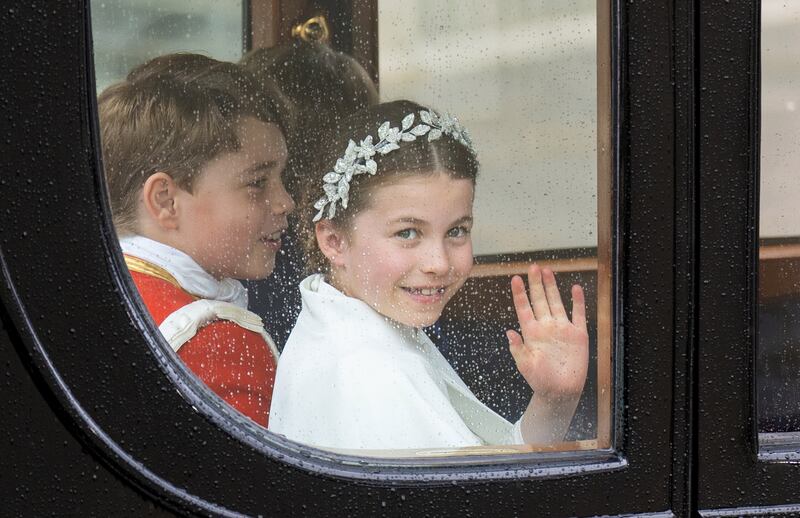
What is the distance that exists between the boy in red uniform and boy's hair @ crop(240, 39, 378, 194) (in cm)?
2

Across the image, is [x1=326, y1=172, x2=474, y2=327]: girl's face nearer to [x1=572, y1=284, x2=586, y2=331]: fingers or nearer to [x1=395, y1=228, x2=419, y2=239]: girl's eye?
[x1=395, y1=228, x2=419, y2=239]: girl's eye

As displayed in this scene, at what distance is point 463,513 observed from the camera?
1111 mm

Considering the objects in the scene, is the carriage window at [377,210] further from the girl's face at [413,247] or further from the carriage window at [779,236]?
the carriage window at [779,236]

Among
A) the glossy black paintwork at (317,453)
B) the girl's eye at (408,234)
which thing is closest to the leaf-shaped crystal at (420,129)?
the girl's eye at (408,234)

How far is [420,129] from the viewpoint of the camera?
113cm

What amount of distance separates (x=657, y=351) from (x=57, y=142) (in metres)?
0.67

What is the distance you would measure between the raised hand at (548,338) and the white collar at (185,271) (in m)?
0.31

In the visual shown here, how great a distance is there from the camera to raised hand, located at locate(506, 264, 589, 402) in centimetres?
117

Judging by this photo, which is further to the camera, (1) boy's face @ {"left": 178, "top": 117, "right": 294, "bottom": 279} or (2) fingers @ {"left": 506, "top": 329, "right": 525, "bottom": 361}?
(2) fingers @ {"left": 506, "top": 329, "right": 525, "bottom": 361}

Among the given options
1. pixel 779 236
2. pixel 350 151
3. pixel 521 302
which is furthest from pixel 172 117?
pixel 779 236

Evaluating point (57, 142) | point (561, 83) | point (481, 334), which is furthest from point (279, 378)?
point (561, 83)

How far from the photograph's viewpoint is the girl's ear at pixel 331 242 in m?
1.11

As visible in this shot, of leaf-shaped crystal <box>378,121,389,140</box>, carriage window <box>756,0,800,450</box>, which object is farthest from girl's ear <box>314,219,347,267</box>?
carriage window <box>756,0,800,450</box>

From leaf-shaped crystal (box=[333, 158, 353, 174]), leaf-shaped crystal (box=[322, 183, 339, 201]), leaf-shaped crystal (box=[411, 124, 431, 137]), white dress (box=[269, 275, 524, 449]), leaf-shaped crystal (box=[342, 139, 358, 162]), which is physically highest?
leaf-shaped crystal (box=[411, 124, 431, 137])
